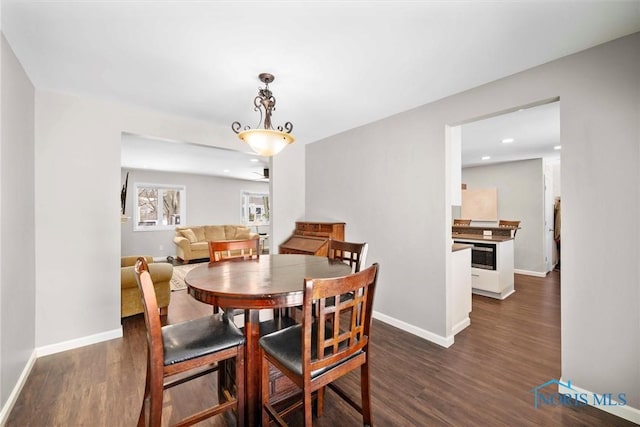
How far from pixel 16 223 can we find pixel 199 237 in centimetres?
531

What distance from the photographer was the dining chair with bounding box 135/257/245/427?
1.22 meters

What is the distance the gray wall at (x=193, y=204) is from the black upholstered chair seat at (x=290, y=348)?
6794mm

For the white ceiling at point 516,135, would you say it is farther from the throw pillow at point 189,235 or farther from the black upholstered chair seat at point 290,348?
the throw pillow at point 189,235

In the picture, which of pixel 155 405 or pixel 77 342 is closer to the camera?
pixel 155 405

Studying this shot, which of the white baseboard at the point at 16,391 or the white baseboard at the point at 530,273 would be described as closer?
the white baseboard at the point at 16,391

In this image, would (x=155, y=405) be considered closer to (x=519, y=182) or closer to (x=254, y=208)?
(x=519, y=182)

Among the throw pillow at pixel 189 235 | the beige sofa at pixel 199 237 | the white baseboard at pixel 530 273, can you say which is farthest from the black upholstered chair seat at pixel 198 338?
the white baseboard at pixel 530 273

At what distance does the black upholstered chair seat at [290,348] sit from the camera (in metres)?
1.26

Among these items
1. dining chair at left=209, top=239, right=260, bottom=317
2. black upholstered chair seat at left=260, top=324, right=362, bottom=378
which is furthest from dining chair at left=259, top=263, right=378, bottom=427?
dining chair at left=209, top=239, right=260, bottom=317

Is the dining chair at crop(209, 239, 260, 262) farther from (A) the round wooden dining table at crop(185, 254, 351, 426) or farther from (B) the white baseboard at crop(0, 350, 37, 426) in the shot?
(B) the white baseboard at crop(0, 350, 37, 426)

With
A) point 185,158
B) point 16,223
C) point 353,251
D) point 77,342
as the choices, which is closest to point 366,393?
point 353,251

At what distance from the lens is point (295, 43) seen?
5.71ft

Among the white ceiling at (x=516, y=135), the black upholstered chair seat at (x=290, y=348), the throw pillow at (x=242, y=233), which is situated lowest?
the black upholstered chair seat at (x=290, y=348)

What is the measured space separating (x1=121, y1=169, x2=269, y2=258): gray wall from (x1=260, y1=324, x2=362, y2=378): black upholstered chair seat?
6794 millimetres
